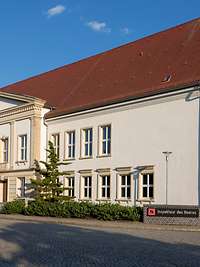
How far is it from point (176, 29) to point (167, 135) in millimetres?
10382

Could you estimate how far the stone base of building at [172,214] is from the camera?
82.1ft

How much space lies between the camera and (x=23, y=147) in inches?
1598

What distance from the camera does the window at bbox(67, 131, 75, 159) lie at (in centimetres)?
3672

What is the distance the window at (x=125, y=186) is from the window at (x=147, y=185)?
1145 mm

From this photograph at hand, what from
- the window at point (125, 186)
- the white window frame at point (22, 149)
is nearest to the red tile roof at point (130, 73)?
the white window frame at point (22, 149)

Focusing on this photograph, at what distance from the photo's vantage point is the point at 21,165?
40094mm

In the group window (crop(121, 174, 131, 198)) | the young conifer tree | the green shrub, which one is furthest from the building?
the green shrub

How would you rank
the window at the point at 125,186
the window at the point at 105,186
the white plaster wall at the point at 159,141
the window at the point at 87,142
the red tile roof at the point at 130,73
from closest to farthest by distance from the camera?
the white plaster wall at the point at 159,141, the red tile roof at the point at 130,73, the window at the point at 125,186, the window at the point at 105,186, the window at the point at 87,142

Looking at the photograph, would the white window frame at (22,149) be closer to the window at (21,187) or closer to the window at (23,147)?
the window at (23,147)

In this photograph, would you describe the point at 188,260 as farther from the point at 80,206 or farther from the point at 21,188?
the point at 21,188

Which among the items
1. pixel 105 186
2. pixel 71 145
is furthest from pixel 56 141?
pixel 105 186

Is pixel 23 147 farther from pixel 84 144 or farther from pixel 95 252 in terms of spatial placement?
pixel 95 252

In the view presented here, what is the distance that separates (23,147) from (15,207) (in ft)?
20.1

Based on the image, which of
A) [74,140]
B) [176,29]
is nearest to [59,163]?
[74,140]
